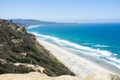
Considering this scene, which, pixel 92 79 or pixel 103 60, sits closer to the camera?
pixel 92 79

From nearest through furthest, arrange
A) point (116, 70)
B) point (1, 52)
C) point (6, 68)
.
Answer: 1. point (6, 68)
2. point (1, 52)
3. point (116, 70)

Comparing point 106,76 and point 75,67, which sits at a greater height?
A: point 106,76

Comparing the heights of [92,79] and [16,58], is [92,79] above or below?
above

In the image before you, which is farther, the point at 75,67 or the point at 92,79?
the point at 75,67

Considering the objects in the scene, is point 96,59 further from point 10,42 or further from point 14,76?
point 14,76

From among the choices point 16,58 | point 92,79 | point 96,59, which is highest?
point 92,79

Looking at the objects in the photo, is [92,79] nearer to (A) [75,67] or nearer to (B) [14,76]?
(B) [14,76]

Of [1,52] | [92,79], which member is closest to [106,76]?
[92,79]

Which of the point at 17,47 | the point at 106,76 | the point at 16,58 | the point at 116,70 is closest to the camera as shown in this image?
the point at 106,76

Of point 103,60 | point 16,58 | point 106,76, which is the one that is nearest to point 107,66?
point 103,60
